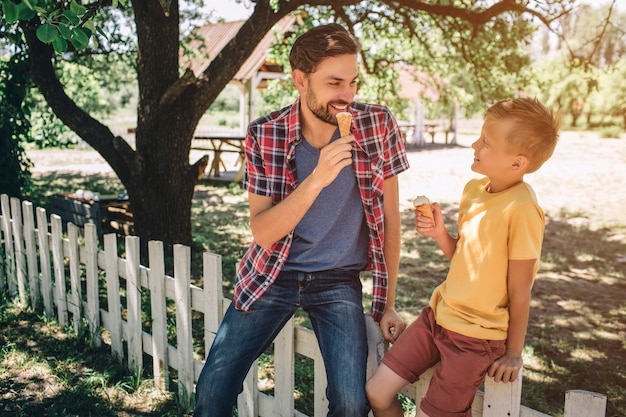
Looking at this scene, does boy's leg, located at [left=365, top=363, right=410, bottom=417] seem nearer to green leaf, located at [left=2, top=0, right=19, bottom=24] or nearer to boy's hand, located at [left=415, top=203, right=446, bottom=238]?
boy's hand, located at [left=415, top=203, right=446, bottom=238]

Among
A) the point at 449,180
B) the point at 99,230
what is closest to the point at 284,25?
the point at 449,180

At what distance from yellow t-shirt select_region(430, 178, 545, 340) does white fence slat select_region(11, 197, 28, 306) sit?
4.08m

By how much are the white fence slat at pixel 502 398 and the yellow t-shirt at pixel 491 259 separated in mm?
164

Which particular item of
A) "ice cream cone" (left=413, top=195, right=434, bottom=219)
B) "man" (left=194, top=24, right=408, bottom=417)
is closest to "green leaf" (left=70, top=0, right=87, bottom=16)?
"man" (left=194, top=24, right=408, bottom=417)

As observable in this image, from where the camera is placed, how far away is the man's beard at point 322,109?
2.24 meters

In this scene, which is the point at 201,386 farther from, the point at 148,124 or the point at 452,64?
the point at 452,64

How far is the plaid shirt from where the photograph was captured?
2.30 m

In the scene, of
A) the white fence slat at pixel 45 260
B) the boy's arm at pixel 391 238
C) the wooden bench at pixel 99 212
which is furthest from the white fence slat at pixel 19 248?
the boy's arm at pixel 391 238

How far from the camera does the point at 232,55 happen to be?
215 inches

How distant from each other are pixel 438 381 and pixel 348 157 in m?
0.85

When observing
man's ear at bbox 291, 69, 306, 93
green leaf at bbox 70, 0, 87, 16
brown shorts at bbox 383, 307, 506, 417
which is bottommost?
brown shorts at bbox 383, 307, 506, 417

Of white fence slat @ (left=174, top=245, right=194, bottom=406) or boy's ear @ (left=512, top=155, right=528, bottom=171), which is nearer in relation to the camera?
boy's ear @ (left=512, top=155, right=528, bottom=171)

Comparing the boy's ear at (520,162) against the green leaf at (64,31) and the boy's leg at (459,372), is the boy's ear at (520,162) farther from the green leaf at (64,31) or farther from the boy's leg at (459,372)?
the green leaf at (64,31)

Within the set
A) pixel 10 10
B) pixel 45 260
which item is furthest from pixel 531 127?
pixel 45 260
